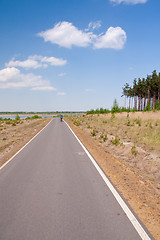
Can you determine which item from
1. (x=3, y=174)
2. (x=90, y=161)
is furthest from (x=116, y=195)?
(x=3, y=174)

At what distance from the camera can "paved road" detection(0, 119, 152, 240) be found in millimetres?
3250

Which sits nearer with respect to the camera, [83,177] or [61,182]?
[61,182]

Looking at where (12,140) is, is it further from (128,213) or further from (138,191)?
(128,213)

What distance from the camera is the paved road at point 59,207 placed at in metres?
3.25

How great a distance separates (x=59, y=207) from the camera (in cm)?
413

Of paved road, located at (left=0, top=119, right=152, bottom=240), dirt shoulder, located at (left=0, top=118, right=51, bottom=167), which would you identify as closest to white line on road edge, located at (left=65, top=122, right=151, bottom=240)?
paved road, located at (left=0, top=119, right=152, bottom=240)

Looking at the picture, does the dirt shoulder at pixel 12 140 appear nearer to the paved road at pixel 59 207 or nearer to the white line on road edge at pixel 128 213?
the paved road at pixel 59 207

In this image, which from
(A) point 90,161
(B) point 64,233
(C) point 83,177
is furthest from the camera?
(A) point 90,161

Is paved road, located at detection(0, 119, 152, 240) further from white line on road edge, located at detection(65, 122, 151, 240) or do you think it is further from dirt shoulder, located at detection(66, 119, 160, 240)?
dirt shoulder, located at detection(66, 119, 160, 240)

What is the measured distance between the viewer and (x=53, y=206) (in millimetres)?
4176

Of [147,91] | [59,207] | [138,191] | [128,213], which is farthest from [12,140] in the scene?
[147,91]

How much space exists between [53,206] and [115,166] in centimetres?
412

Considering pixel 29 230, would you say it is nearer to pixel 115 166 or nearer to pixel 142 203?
pixel 142 203

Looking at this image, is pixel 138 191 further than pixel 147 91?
No
